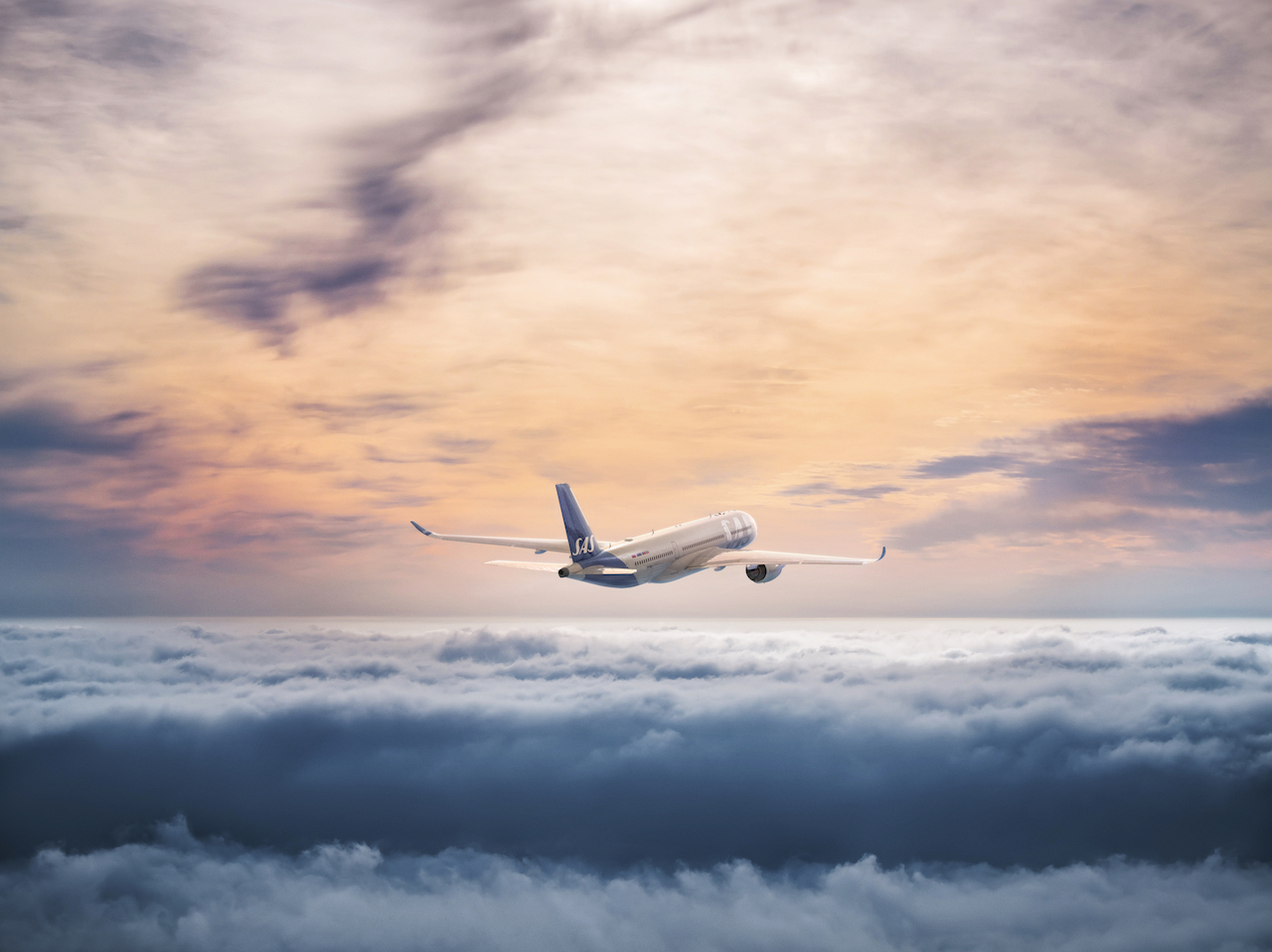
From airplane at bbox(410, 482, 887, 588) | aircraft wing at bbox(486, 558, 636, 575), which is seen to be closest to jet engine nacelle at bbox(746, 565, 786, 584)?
airplane at bbox(410, 482, 887, 588)

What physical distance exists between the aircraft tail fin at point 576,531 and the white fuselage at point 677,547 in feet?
7.70

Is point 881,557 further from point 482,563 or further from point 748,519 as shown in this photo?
point 482,563

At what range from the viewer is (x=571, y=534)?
289ft

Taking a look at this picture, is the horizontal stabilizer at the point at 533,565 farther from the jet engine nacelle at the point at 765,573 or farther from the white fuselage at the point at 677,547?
the jet engine nacelle at the point at 765,573

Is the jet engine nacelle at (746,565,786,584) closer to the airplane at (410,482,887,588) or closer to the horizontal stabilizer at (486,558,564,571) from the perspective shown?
the airplane at (410,482,887,588)

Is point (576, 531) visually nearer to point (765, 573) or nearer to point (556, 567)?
point (556, 567)

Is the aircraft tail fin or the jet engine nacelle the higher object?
the aircraft tail fin

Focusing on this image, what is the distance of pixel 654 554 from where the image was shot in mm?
93625

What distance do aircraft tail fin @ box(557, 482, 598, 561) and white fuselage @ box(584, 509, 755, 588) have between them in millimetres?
2345

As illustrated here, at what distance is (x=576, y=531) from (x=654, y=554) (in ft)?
33.4

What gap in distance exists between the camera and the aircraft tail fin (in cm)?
8794

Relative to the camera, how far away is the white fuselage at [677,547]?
90250mm

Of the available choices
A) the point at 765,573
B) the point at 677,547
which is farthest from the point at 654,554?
the point at 765,573

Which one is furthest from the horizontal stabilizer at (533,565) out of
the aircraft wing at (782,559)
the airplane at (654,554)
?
the aircraft wing at (782,559)
